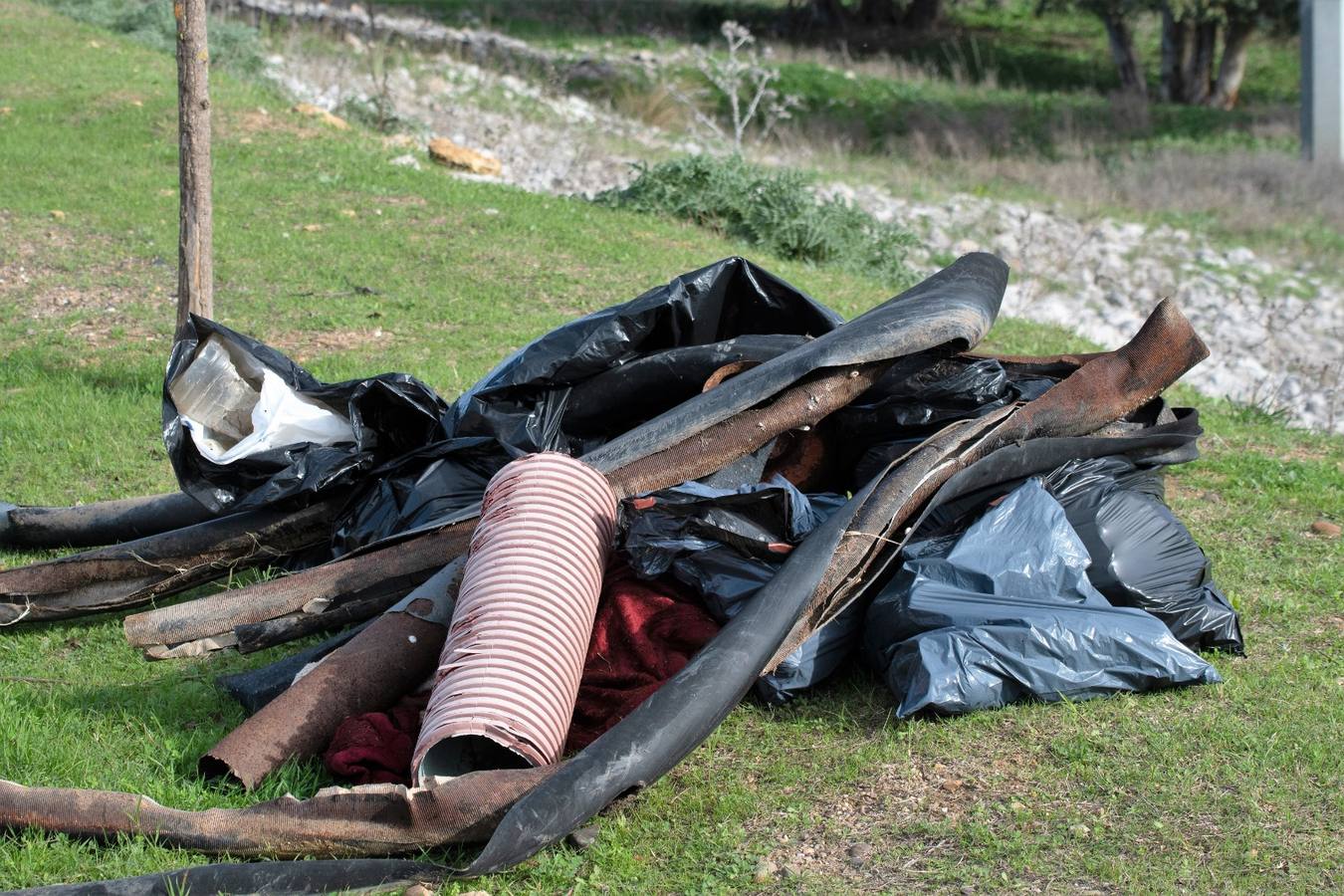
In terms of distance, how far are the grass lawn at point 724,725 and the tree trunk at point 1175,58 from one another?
62.0 ft

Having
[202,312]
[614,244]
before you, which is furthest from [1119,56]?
[202,312]

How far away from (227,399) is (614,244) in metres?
4.96

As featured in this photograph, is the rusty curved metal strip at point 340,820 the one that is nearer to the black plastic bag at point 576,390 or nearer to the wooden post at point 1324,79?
the black plastic bag at point 576,390

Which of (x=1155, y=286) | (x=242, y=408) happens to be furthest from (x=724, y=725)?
(x=1155, y=286)

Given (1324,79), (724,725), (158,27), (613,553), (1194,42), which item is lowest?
(1194,42)

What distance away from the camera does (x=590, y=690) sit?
353 cm

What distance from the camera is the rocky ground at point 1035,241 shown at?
36.2 feet

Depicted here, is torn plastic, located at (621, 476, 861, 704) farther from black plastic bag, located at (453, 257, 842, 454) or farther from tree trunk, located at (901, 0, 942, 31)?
tree trunk, located at (901, 0, 942, 31)

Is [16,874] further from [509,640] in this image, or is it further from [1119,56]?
[1119,56]

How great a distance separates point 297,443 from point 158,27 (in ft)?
42.9

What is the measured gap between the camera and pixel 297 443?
176 inches

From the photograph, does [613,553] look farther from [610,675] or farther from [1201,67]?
[1201,67]

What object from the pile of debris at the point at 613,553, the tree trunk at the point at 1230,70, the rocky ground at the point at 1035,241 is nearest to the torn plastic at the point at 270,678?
the pile of debris at the point at 613,553

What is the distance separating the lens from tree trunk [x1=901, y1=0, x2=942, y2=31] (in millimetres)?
30188
